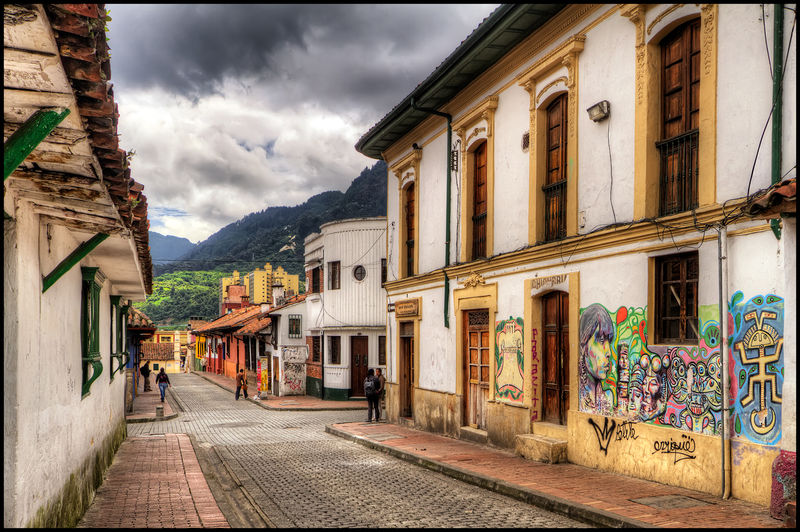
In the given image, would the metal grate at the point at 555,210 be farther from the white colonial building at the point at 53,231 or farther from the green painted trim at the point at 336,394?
the green painted trim at the point at 336,394

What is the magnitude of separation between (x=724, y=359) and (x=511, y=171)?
19.8ft

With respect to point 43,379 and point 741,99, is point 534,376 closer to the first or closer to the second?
point 741,99

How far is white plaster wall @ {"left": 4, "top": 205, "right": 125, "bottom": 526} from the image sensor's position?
4.67 m

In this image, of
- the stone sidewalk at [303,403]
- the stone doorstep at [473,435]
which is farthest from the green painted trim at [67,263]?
the stone sidewalk at [303,403]

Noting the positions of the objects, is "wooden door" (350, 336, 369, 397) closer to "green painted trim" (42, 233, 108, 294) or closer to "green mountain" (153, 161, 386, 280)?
"green painted trim" (42, 233, 108, 294)

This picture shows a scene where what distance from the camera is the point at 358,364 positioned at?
26.7 m

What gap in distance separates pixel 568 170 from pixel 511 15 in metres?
2.73

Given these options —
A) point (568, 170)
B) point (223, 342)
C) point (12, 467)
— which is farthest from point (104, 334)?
point (223, 342)

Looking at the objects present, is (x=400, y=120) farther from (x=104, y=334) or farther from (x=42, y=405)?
(x=42, y=405)

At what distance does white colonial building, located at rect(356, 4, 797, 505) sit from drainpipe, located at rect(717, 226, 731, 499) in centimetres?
2

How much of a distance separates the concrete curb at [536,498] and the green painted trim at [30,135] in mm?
6376

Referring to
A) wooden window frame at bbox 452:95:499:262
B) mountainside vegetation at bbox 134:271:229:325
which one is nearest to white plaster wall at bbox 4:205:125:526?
wooden window frame at bbox 452:95:499:262

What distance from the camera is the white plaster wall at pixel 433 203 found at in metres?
15.8

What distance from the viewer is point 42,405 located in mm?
5453
